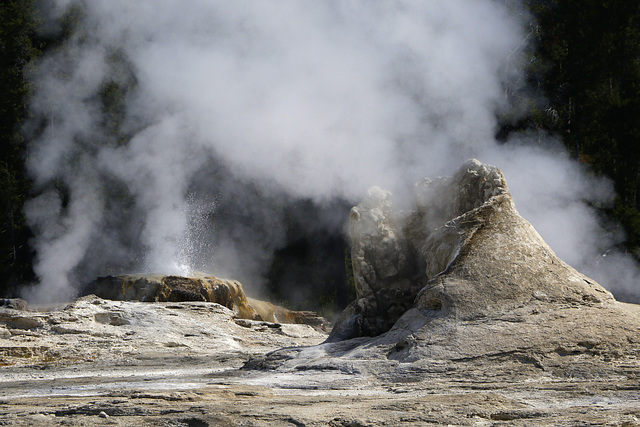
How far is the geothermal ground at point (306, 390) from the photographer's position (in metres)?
2.98

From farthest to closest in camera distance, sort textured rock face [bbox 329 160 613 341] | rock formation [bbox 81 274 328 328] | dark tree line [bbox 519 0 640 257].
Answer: dark tree line [bbox 519 0 640 257] < rock formation [bbox 81 274 328 328] < textured rock face [bbox 329 160 613 341]

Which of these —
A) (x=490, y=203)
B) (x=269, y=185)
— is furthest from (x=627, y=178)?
(x=490, y=203)

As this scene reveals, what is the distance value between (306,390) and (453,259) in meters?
1.78

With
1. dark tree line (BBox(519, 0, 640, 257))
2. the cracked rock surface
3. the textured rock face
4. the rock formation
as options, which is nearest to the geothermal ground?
the cracked rock surface

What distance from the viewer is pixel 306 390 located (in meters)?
4.09

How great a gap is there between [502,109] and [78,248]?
8.57m

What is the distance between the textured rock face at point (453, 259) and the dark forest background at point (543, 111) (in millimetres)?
5875

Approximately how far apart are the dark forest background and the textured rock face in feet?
19.3

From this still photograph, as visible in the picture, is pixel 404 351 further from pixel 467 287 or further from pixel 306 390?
pixel 306 390

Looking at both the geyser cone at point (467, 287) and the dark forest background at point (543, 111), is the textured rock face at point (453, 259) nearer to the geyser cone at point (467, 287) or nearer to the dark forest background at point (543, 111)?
the geyser cone at point (467, 287)

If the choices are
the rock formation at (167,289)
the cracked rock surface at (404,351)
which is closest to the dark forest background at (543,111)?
the rock formation at (167,289)

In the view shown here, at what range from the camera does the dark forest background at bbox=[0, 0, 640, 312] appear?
12570 millimetres

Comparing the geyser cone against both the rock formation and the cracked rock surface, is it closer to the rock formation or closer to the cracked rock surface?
the cracked rock surface

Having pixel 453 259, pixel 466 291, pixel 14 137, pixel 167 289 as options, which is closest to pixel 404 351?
pixel 466 291
